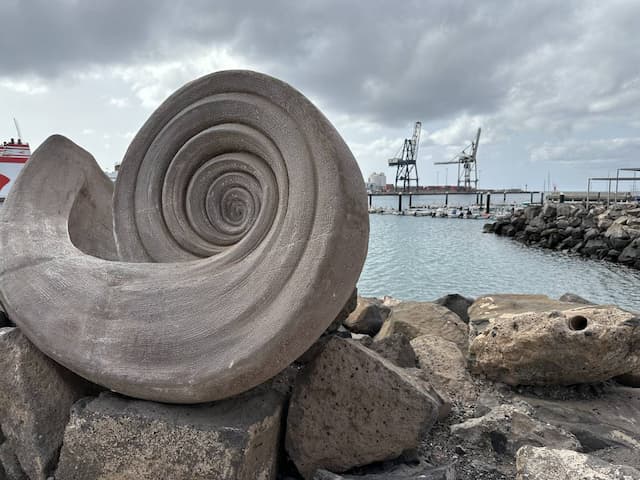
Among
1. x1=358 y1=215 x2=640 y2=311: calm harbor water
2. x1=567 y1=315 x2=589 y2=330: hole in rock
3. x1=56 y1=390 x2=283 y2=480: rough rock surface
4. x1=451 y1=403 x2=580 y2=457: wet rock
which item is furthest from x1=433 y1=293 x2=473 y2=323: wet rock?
x1=358 y1=215 x2=640 y2=311: calm harbor water

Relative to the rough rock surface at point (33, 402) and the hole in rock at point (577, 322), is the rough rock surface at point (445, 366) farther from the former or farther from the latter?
the rough rock surface at point (33, 402)

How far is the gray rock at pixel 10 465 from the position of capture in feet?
7.59

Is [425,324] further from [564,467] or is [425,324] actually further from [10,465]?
[10,465]

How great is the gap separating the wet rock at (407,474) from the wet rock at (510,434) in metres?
0.35

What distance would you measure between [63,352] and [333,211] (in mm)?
1447

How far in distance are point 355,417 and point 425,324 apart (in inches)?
86.8

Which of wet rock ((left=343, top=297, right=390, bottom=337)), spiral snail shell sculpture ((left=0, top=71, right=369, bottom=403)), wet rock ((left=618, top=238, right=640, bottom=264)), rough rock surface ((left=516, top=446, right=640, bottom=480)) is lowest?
wet rock ((left=618, top=238, right=640, bottom=264))

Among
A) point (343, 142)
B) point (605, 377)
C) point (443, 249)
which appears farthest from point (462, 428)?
point (443, 249)

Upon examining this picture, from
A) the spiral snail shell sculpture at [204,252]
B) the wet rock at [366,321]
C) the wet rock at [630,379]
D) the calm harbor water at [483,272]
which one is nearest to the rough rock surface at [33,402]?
the spiral snail shell sculpture at [204,252]

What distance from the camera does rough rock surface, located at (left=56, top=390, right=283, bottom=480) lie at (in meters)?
1.87

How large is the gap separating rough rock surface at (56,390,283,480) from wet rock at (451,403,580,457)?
102 centimetres

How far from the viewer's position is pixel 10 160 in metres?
12.7

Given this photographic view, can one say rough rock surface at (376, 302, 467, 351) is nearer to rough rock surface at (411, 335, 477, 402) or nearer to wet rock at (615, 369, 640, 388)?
rough rock surface at (411, 335, 477, 402)

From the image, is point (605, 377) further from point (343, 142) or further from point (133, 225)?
point (133, 225)
